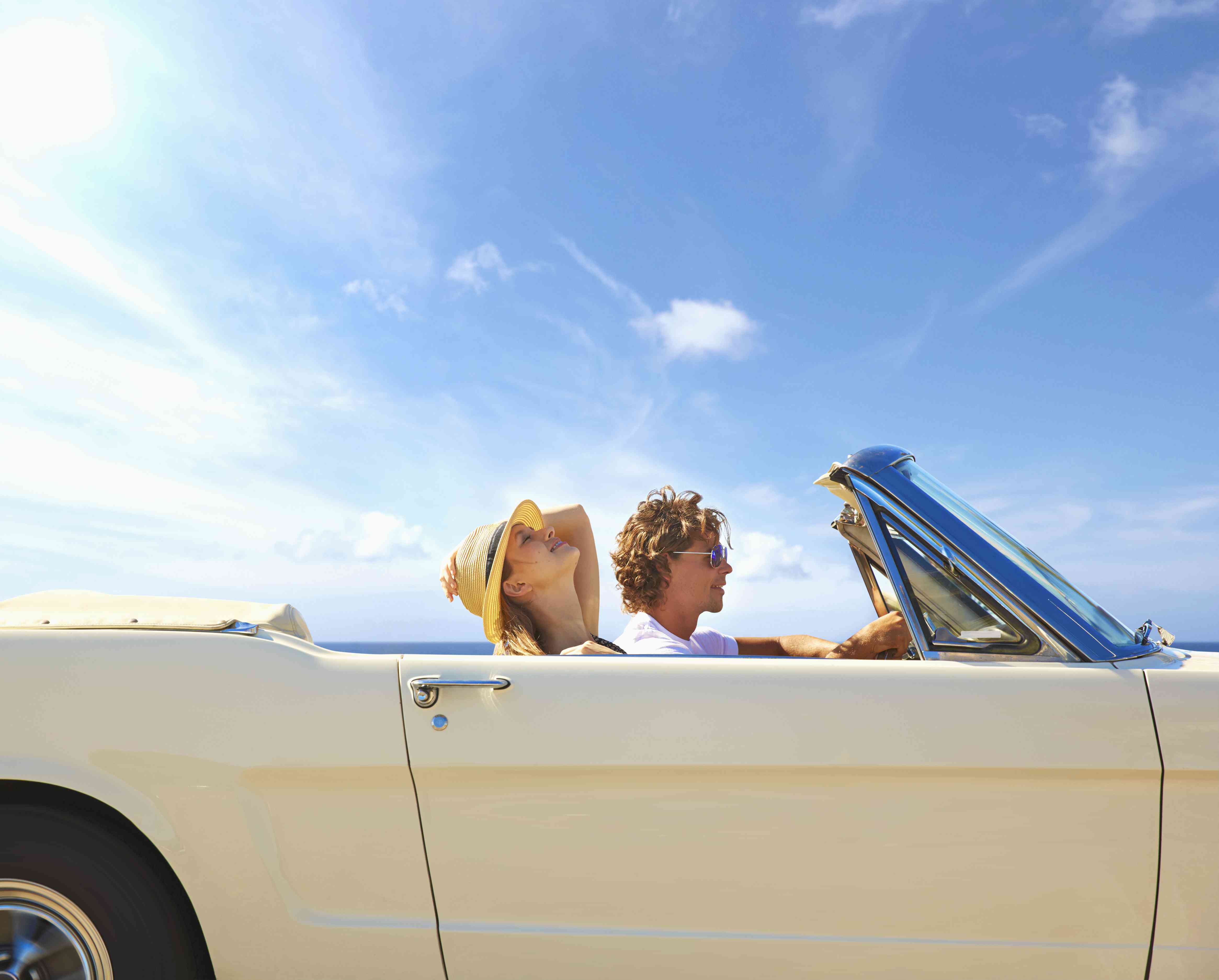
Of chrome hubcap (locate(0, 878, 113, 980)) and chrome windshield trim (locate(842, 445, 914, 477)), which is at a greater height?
chrome windshield trim (locate(842, 445, 914, 477))

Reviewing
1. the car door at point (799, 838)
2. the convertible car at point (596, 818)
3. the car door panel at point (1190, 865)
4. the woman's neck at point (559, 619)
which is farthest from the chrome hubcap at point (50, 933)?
the car door panel at point (1190, 865)

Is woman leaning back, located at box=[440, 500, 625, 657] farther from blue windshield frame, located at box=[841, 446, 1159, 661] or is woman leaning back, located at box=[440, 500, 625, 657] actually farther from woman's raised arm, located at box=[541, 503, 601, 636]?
blue windshield frame, located at box=[841, 446, 1159, 661]

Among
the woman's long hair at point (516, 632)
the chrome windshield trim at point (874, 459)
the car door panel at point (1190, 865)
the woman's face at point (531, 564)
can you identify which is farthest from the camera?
the woman's face at point (531, 564)

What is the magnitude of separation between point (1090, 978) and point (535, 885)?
1241 millimetres

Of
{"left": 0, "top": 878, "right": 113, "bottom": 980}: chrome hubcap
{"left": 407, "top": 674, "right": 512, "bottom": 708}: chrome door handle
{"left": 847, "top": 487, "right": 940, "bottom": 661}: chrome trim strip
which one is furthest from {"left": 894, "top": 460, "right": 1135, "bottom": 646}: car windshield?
{"left": 0, "top": 878, "right": 113, "bottom": 980}: chrome hubcap

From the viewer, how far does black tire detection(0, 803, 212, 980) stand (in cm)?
182

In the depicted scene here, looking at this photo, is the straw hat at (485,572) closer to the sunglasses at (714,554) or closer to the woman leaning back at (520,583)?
the woman leaning back at (520,583)

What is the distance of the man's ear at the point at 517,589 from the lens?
2986 mm

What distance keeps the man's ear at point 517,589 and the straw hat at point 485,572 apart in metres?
0.05

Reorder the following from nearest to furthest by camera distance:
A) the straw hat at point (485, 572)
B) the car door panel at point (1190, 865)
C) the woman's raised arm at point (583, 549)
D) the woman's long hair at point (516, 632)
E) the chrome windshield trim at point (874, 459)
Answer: the car door panel at point (1190, 865) < the chrome windshield trim at point (874, 459) < the woman's long hair at point (516, 632) < the straw hat at point (485, 572) < the woman's raised arm at point (583, 549)

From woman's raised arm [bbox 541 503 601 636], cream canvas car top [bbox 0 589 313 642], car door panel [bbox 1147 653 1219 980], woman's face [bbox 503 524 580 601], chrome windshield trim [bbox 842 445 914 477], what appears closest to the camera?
Result: car door panel [bbox 1147 653 1219 980]

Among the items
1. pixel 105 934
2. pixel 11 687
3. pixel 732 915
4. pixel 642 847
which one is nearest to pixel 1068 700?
pixel 732 915

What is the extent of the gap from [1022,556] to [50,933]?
2.52m

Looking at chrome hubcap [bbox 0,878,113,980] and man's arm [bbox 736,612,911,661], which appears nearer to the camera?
chrome hubcap [bbox 0,878,113,980]
